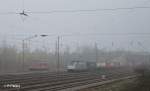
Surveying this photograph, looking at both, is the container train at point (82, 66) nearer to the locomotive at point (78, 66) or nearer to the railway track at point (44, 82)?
the locomotive at point (78, 66)

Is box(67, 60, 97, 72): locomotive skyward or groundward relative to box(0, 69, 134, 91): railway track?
skyward

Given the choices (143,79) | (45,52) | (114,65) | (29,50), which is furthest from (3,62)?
(143,79)

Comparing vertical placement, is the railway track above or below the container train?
below

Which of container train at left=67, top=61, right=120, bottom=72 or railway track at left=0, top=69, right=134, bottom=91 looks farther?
container train at left=67, top=61, right=120, bottom=72

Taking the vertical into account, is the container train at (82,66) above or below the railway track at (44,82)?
above

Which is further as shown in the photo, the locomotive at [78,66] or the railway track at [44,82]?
the locomotive at [78,66]

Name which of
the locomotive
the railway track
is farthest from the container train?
the railway track

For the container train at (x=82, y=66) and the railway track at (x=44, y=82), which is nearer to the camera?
the railway track at (x=44, y=82)

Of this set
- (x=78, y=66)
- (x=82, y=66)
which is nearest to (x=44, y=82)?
(x=78, y=66)

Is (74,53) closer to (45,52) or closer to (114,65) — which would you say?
(45,52)

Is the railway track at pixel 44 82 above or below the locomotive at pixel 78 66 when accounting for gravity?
below

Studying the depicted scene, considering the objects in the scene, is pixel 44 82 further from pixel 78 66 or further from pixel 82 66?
pixel 82 66

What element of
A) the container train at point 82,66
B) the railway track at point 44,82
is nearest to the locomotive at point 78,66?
the container train at point 82,66

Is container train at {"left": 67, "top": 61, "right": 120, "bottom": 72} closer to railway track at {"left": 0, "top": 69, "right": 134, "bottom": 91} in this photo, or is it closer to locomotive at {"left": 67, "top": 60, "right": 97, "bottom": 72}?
locomotive at {"left": 67, "top": 60, "right": 97, "bottom": 72}
